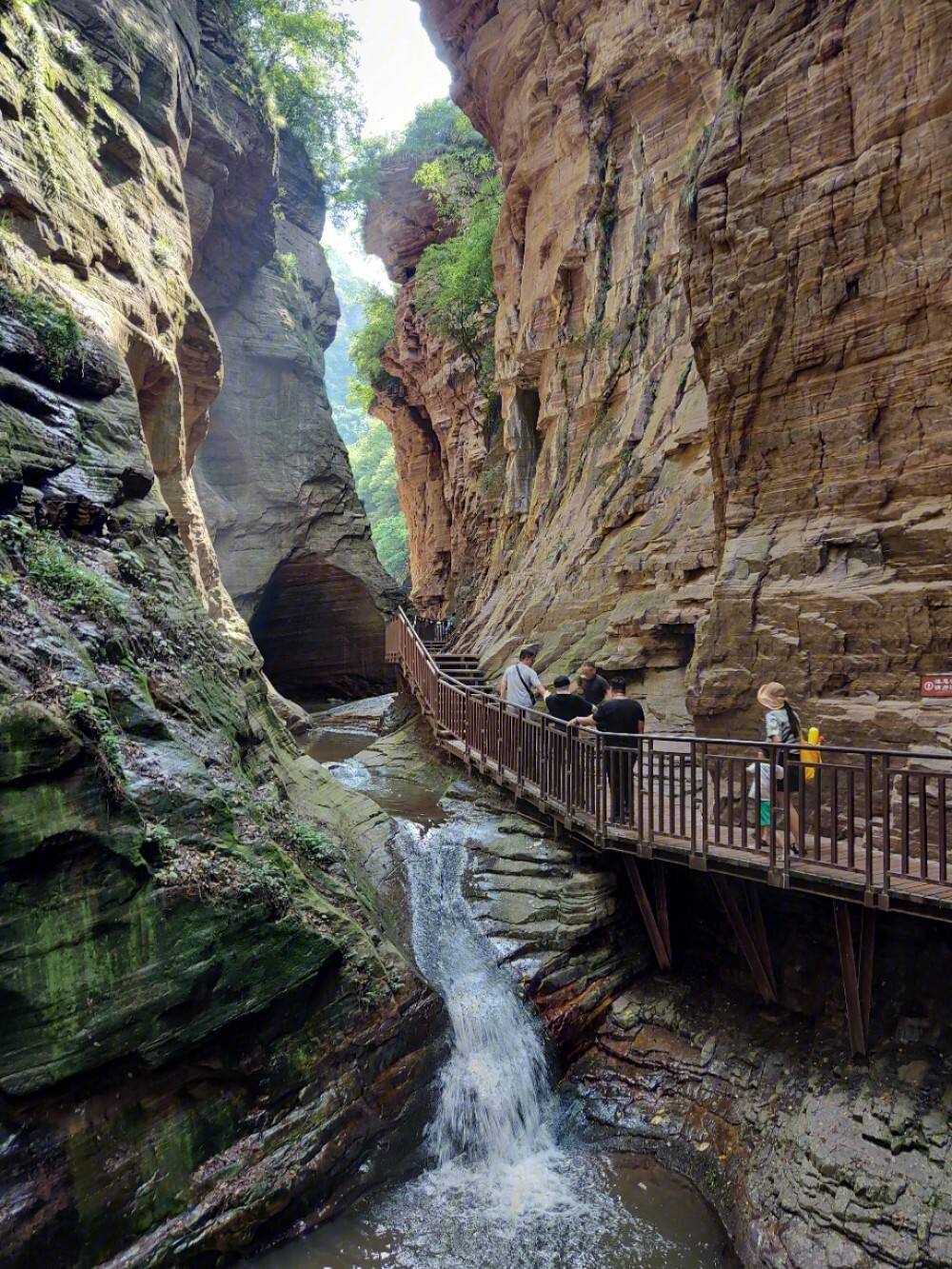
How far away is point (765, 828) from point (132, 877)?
553cm

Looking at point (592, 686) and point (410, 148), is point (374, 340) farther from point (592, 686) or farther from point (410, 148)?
point (592, 686)

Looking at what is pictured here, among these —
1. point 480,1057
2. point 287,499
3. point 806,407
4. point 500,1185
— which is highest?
point 287,499

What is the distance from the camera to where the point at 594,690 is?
1048 cm

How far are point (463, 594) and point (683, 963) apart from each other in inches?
695

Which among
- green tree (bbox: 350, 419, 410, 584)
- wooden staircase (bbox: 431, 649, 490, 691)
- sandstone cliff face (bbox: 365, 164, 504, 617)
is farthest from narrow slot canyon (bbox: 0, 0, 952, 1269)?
green tree (bbox: 350, 419, 410, 584)

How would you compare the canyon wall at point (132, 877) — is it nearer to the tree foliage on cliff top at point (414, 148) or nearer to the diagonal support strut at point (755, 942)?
the diagonal support strut at point (755, 942)

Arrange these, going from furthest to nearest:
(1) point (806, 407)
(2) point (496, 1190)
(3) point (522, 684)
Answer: (3) point (522, 684) < (1) point (806, 407) < (2) point (496, 1190)

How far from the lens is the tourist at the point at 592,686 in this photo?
34.3 ft

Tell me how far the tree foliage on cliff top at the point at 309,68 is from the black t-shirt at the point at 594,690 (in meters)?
21.6

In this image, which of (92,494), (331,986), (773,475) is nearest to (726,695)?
(773,475)

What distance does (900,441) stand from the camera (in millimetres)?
7316

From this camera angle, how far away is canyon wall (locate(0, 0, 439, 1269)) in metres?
5.13

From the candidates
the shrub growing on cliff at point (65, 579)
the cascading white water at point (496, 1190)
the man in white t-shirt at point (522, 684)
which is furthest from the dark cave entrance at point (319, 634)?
the cascading white water at point (496, 1190)

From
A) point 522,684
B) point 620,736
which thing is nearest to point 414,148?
point 522,684
